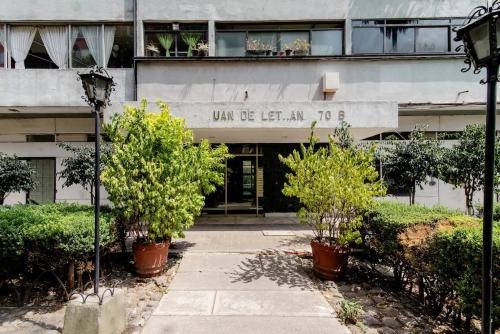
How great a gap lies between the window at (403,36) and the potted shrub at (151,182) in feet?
29.6

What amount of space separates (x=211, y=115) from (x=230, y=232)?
3801 millimetres

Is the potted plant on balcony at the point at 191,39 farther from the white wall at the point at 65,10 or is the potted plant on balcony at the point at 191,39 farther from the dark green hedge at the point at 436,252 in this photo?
the dark green hedge at the point at 436,252

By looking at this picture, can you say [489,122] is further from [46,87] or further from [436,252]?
[46,87]

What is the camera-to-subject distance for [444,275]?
3.96 metres

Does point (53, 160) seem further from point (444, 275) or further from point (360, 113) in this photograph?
point (444, 275)

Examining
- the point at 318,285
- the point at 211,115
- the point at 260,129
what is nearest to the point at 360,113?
the point at 260,129

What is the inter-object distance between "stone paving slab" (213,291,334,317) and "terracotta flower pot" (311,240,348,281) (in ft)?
1.87

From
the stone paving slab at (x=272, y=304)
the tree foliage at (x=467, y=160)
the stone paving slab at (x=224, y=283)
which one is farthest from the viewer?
the tree foliage at (x=467, y=160)

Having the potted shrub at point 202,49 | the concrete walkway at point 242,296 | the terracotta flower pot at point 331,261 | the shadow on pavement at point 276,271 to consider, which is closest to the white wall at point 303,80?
the potted shrub at point 202,49

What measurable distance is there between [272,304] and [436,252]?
2.53 metres

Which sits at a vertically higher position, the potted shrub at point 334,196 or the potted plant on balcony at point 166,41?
the potted plant on balcony at point 166,41

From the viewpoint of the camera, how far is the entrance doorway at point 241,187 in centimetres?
1273

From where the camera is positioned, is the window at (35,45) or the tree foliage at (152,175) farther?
the window at (35,45)

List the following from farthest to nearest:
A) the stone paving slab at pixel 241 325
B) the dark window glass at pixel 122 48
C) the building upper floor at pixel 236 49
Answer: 1. the dark window glass at pixel 122 48
2. the building upper floor at pixel 236 49
3. the stone paving slab at pixel 241 325
